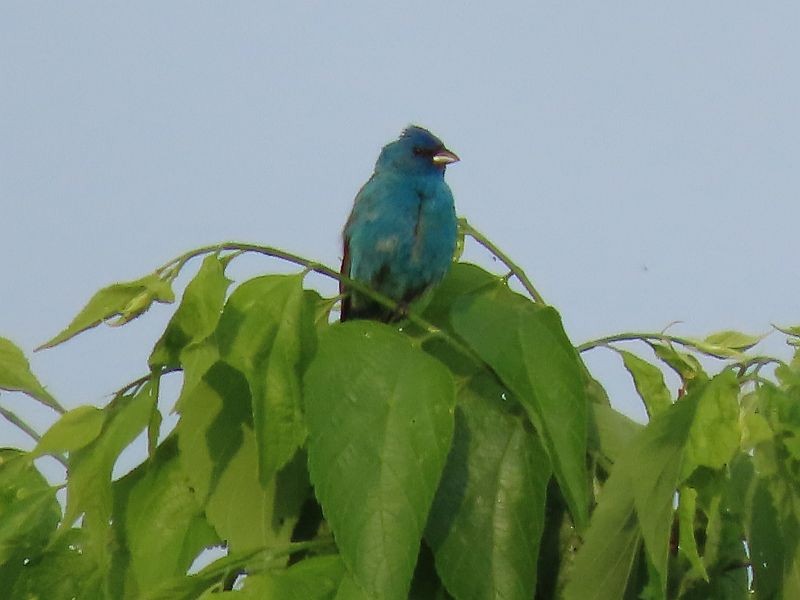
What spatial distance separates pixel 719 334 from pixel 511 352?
459mm

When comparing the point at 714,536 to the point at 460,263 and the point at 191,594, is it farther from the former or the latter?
the point at 191,594

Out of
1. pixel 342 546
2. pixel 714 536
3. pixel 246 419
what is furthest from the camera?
pixel 714 536

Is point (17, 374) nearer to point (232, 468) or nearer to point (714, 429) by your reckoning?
point (232, 468)

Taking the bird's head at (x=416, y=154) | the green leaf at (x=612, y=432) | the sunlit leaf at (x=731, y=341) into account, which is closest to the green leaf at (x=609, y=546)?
the green leaf at (x=612, y=432)

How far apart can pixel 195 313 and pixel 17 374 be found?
62cm

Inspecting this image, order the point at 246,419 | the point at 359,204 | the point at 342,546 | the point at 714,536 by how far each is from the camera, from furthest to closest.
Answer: the point at 359,204 < the point at 714,536 < the point at 246,419 < the point at 342,546

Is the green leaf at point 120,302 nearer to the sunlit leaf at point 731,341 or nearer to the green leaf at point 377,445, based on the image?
the green leaf at point 377,445

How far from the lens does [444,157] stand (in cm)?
431

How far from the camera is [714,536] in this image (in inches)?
67.4

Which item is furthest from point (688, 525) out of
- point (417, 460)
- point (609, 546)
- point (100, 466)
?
point (100, 466)

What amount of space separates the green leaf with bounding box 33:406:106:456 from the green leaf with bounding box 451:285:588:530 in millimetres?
512

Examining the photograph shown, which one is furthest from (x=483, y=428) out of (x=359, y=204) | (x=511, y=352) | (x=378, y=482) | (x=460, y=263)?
(x=359, y=204)

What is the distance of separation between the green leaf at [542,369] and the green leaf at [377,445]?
8 cm

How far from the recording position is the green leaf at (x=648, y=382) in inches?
69.3
